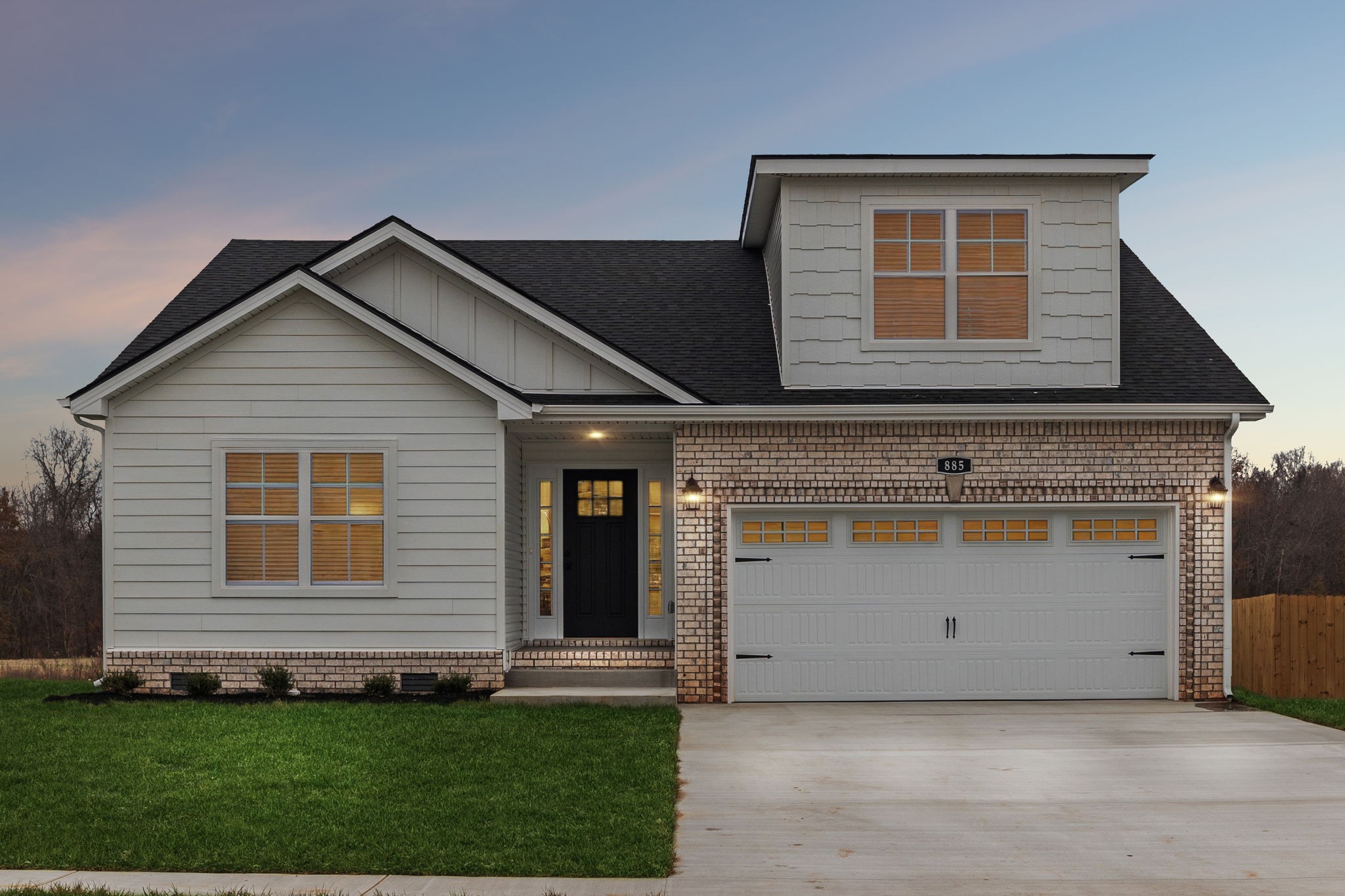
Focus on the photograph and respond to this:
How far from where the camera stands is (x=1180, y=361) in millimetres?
12086

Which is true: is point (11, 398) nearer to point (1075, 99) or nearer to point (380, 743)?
A: point (380, 743)

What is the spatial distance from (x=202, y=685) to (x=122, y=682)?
83 centimetres

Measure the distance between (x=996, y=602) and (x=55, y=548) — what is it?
29430 millimetres

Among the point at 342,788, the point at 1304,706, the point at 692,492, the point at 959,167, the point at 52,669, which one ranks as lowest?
the point at 52,669

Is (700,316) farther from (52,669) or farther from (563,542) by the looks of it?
(52,669)

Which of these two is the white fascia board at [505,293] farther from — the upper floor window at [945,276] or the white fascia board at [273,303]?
the upper floor window at [945,276]

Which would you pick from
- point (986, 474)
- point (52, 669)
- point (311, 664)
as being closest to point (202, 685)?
point (311, 664)

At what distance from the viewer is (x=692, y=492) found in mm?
11312

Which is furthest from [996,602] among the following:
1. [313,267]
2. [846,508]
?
[313,267]

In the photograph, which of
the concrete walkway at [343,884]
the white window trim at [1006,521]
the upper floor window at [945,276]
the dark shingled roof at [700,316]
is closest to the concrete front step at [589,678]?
the dark shingled roof at [700,316]

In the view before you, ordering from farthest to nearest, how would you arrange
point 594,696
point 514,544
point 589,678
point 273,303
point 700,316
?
point 700,316, point 514,544, point 589,678, point 273,303, point 594,696

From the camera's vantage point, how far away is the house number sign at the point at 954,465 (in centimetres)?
1134

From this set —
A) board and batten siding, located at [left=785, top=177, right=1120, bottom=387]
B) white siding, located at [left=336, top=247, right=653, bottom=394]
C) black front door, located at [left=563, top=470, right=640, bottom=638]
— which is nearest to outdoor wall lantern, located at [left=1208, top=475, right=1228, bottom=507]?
board and batten siding, located at [left=785, top=177, right=1120, bottom=387]

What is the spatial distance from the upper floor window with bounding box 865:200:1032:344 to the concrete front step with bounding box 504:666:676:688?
462cm
